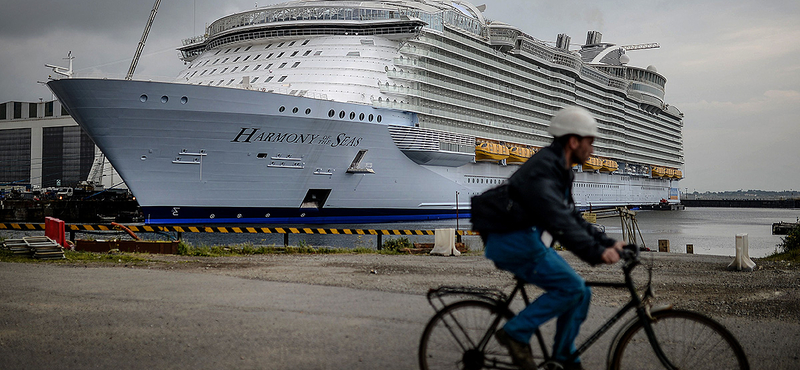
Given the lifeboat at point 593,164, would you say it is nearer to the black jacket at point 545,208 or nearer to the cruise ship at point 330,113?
the cruise ship at point 330,113

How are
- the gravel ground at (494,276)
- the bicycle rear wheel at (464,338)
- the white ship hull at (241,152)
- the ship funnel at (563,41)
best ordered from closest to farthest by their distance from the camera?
the bicycle rear wheel at (464,338) → the gravel ground at (494,276) → the white ship hull at (241,152) → the ship funnel at (563,41)

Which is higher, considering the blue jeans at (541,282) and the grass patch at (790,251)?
the blue jeans at (541,282)

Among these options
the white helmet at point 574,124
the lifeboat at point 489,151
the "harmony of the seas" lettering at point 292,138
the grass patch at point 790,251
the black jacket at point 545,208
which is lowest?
the grass patch at point 790,251

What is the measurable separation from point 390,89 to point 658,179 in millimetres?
63121

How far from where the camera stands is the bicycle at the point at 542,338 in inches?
148

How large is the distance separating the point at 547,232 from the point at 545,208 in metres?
0.21

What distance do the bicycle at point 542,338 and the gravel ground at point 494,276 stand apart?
317 centimetres

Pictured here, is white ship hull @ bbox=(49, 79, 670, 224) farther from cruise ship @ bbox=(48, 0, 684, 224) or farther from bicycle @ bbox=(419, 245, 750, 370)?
bicycle @ bbox=(419, 245, 750, 370)

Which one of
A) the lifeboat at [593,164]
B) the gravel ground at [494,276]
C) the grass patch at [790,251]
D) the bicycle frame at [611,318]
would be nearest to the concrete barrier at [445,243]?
the gravel ground at [494,276]

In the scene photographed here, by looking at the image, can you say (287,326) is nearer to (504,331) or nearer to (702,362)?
(504,331)

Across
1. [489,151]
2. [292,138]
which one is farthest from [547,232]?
[489,151]

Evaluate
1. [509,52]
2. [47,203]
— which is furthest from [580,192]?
[47,203]

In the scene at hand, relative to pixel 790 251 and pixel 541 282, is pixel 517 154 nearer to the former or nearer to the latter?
pixel 790 251

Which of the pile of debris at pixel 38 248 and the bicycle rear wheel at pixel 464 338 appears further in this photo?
the pile of debris at pixel 38 248
